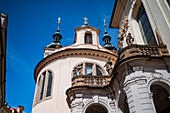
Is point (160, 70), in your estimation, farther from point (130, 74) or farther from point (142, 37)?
point (142, 37)

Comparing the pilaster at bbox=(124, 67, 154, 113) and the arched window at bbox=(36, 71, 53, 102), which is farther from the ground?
the arched window at bbox=(36, 71, 53, 102)

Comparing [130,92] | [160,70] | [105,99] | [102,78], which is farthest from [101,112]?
[160,70]

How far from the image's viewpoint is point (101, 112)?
13.3m

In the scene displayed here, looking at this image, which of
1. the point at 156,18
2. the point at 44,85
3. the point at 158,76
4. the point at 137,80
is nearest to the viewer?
the point at 137,80

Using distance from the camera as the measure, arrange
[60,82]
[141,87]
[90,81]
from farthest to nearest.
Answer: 1. [60,82]
2. [90,81]
3. [141,87]

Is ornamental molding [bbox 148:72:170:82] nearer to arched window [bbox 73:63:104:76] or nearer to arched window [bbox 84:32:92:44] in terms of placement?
arched window [bbox 73:63:104:76]

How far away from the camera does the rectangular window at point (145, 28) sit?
1243cm

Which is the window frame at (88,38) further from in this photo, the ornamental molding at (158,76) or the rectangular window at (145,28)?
the ornamental molding at (158,76)

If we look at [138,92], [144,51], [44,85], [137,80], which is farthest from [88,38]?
[138,92]

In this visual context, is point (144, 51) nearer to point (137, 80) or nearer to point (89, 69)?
point (137, 80)

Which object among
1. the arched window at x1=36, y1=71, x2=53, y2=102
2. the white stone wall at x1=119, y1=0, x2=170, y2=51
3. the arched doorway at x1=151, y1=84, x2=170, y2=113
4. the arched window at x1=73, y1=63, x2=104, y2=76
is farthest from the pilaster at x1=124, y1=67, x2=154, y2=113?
the arched window at x1=36, y1=71, x2=53, y2=102

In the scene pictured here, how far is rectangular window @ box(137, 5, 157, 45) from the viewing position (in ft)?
40.8

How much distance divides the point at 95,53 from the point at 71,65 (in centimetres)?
314

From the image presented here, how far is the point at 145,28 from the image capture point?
13.6m
